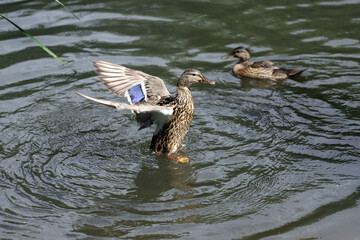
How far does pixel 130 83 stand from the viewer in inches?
237

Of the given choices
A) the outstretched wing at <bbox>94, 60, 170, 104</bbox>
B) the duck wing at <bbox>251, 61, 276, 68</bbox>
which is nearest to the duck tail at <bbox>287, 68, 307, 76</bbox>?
the duck wing at <bbox>251, 61, 276, 68</bbox>

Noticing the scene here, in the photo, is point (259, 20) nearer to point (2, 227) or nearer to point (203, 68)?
point (203, 68)

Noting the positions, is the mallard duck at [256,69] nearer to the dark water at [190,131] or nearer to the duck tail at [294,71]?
the duck tail at [294,71]

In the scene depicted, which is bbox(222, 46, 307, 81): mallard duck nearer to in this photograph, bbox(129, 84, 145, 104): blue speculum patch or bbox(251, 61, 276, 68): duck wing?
bbox(251, 61, 276, 68): duck wing

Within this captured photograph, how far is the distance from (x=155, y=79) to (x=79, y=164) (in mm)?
1426

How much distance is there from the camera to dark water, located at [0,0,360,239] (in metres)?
4.61

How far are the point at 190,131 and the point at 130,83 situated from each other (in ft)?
3.64

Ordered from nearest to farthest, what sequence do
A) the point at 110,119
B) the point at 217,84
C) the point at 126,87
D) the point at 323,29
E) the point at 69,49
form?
the point at 126,87, the point at 110,119, the point at 217,84, the point at 69,49, the point at 323,29

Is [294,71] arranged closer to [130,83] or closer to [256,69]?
[256,69]

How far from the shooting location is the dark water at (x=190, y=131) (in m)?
4.61

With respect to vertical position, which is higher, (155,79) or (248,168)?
(155,79)

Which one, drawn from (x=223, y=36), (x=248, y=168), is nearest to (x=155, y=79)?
Result: (x=248, y=168)

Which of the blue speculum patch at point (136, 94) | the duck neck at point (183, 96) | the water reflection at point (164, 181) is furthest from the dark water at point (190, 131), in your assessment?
the blue speculum patch at point (136, 94)

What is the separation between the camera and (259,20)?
10.2 m
